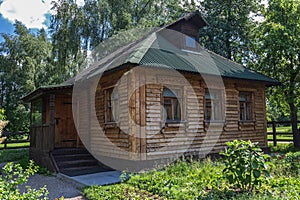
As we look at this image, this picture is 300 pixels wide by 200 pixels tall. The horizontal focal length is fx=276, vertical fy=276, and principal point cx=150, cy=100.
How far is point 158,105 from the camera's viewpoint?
9.00 m

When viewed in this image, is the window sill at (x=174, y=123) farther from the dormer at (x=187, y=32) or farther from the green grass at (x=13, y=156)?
the green grass at (x=13, y=156)

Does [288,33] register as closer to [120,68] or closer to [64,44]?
[120,68]

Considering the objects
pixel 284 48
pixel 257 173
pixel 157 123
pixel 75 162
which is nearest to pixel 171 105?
pixel 157 123

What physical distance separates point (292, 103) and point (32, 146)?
1308cm

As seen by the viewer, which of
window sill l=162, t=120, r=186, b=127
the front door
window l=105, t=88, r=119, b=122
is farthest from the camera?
the front door

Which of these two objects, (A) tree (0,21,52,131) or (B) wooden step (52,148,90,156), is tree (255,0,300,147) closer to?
(B) wooden step (52,148,90,156)

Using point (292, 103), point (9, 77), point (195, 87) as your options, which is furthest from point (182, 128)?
point (9, 77)

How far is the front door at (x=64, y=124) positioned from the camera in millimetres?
12172

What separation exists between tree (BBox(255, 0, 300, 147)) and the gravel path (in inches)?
479

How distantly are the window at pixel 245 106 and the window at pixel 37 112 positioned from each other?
8.78m

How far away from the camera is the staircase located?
29.6ft

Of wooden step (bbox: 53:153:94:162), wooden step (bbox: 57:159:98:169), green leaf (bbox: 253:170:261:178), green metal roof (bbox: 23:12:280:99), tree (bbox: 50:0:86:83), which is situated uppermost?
tree (bbox: 50:0:86:83)

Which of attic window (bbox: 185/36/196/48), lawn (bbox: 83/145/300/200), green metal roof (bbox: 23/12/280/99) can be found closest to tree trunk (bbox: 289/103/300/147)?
green metal roof (bbox: 23/12/280/99)

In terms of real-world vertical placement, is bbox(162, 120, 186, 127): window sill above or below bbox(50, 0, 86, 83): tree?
below
